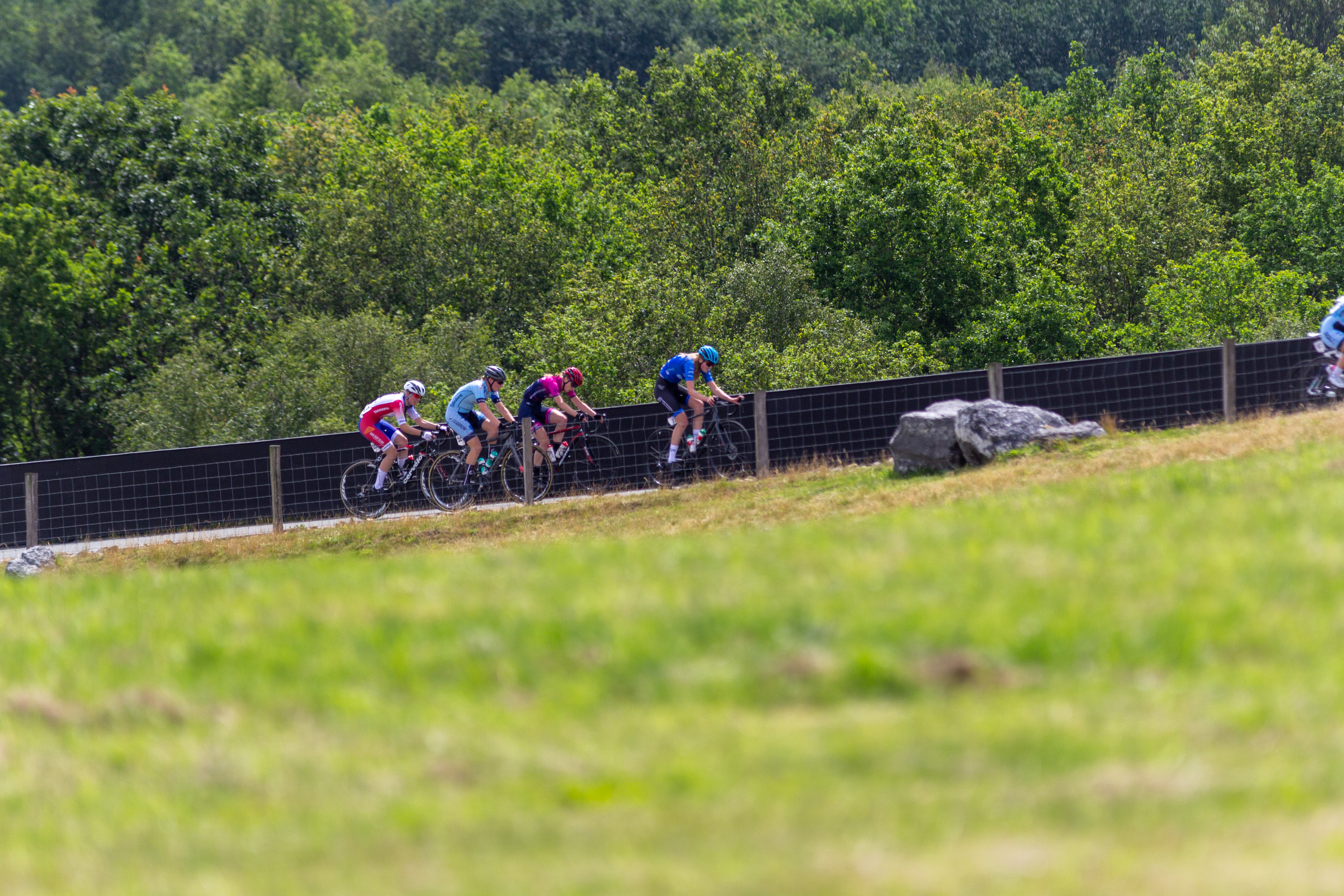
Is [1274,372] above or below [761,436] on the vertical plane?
above

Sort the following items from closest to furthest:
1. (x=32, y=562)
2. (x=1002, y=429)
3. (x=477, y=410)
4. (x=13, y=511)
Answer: (x=1002, y=429) → (x=32, y=562) → (x=477, y=410) → (x=13, y=511)

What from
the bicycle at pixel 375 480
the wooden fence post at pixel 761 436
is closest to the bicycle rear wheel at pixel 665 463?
the wooden fence post at pixel 761 436

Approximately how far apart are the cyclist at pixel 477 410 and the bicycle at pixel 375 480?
63 centimetres

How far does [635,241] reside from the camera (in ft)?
161

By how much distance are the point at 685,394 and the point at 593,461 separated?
182cm

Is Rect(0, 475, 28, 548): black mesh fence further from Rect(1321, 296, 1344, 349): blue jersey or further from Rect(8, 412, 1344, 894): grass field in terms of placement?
Rect(1321, 296, 1344, 349): blue jersey

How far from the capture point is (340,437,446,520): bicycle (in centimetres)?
2102

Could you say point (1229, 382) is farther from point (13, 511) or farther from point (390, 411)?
point (13, 511)

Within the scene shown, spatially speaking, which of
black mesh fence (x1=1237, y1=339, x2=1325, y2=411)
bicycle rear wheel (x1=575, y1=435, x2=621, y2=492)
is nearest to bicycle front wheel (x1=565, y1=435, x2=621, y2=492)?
bicycle rear wheel (x1=575, y1=435, x2=621, y2=492)

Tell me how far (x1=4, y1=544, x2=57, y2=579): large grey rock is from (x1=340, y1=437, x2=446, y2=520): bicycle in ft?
13.6

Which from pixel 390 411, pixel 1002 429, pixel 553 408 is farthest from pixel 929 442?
pixel 390 411

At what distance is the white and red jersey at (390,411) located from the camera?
2022 centimetres

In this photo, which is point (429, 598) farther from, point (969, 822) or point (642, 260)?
point (642, 260)

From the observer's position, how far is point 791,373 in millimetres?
29156
